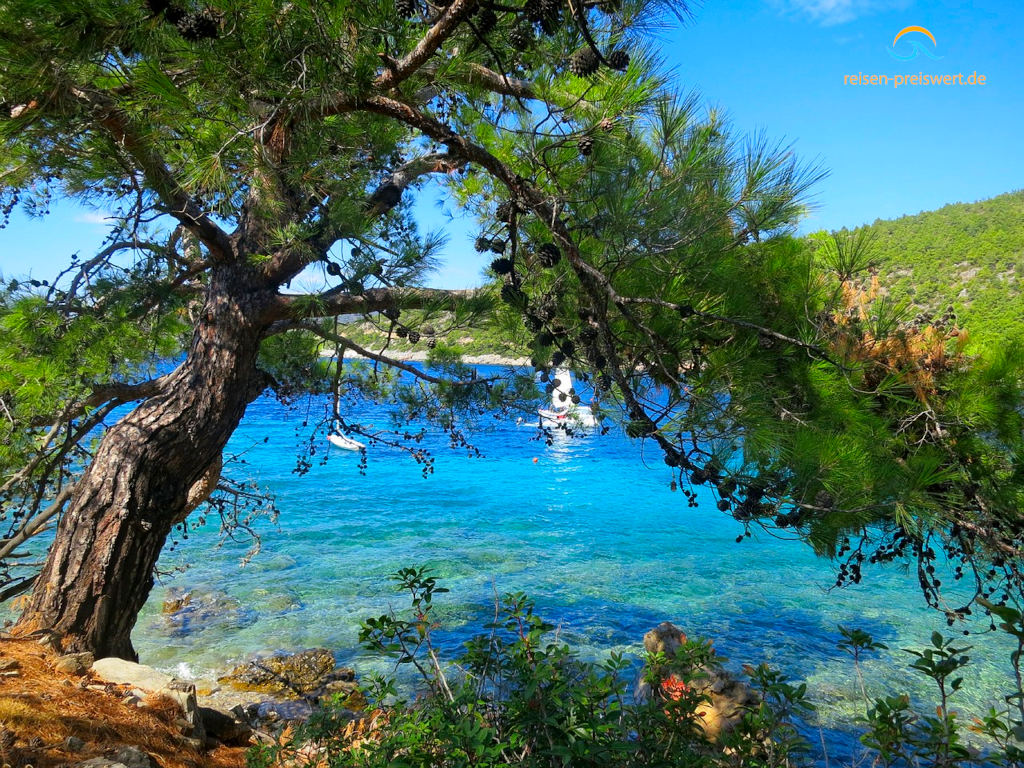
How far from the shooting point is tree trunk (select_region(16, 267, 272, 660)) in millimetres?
3498

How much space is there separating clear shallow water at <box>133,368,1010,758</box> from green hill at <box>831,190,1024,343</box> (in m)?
7.75

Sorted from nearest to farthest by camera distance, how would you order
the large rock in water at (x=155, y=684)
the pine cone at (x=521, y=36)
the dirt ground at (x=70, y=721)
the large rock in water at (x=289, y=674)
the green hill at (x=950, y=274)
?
1. the pine cone at (x=521, y=36)
2. the dirt ground at (x=70, y=721)
3. the large rock in water at (x=155, y=684)
4. the green hill at (x=950, y=274)
5. the large rock in water at (x=289, y=674)

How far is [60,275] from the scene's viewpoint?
11.9 ft

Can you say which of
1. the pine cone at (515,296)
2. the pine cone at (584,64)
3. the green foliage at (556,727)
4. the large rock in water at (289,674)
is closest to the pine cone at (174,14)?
the pine cone at (584,64)

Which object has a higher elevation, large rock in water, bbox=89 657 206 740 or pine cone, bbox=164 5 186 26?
pine cone, bbox=164 5 186 26

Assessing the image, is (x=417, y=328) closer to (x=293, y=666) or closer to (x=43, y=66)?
(x=43, y=66)

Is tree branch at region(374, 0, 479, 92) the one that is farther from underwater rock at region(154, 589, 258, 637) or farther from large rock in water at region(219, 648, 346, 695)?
underwater rock at region(154, 589, 258, 637)

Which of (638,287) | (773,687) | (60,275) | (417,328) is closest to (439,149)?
(417,328)

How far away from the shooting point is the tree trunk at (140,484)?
3.50 meters

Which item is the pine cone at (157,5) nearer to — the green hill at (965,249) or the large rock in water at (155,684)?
the large rock in water at (155,684)

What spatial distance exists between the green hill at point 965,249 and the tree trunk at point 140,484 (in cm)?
1446

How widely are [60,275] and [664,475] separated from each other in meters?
19.8

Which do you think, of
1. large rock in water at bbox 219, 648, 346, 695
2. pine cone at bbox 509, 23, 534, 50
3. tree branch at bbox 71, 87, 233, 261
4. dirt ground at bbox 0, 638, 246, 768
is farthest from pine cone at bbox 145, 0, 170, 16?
large rock in water at bbox 219, 648, 346, 695

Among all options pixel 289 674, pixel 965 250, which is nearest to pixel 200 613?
pixel 289 674
